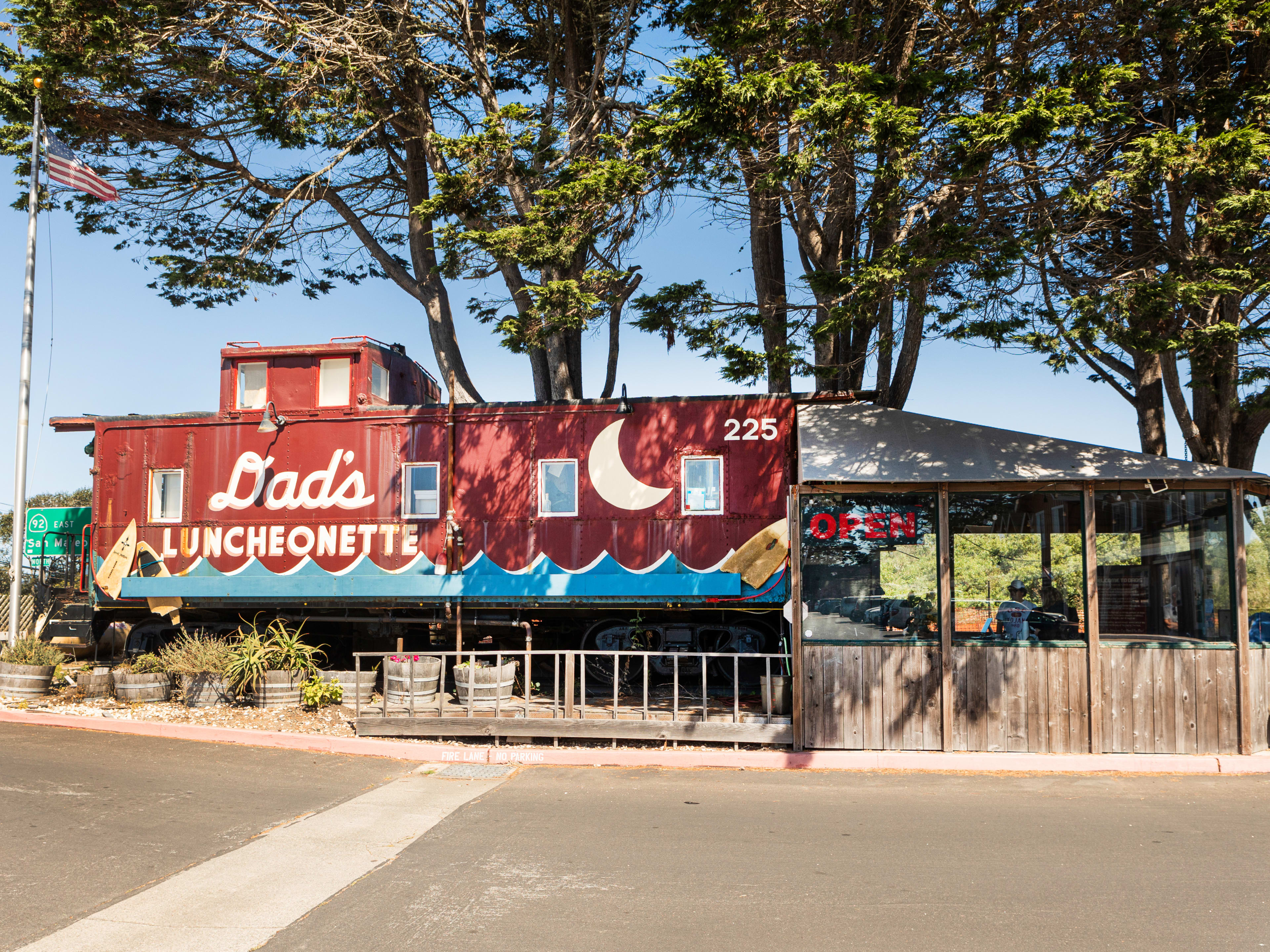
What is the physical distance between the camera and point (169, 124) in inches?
618

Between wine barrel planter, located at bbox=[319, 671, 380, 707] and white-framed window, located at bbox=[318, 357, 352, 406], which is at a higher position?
white-framed window, located at bbox=[318, 357, 352, 406]

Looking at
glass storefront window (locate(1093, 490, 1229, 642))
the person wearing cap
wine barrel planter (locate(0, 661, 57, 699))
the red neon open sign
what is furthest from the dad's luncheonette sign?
wine barrel planter (locate(0, 661, 57, 699))

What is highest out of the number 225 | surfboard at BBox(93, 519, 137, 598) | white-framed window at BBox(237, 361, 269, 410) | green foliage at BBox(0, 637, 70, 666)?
white-framed window at BBox(237, 361, 269, 410)

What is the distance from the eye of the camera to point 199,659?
11227 mm

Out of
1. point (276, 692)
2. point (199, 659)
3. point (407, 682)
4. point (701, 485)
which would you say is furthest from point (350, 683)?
point (701, 485)

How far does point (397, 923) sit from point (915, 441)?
7.21 m

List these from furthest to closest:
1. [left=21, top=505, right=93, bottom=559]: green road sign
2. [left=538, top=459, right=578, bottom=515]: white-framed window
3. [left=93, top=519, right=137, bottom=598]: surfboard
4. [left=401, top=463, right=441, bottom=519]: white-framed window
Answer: [left=21, top=505, right=93, bottom=559]: green road sign → [left=93, top=519, right=137, bottom=598]: surfboard → [left=401, top=463, right=441, bottom=519]: white-framed window → [left=538, top=459, right=578, bottom=515]: white-framed window

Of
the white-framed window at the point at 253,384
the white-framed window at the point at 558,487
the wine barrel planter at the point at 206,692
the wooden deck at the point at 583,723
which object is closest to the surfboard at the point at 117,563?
the white-framed window at the point at 253,384

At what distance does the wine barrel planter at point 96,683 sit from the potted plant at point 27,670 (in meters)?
0.43

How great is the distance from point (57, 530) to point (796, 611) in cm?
1305

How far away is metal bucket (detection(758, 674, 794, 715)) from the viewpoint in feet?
32.0

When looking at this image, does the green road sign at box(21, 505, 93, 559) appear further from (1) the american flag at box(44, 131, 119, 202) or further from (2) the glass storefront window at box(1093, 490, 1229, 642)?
(2) the glass storefront window at box(1093, 490, 1229, 642)

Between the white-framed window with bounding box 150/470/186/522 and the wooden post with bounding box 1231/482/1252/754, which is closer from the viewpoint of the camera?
the wooden post with bounding box 1231/482/1252/754

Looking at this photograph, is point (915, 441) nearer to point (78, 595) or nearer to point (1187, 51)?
point (1187, 51)
